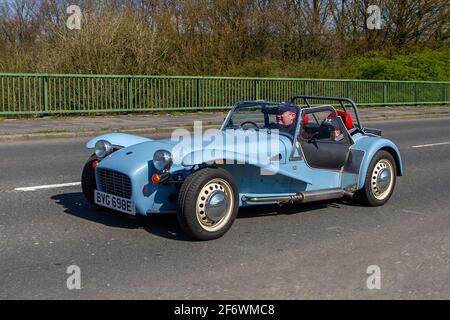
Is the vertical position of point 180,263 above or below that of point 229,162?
below

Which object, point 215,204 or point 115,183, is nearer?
point 215,204

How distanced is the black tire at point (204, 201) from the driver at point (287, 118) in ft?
4.23

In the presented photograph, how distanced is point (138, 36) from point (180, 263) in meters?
18.4

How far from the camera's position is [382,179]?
7820mm

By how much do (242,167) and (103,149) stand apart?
1557mm

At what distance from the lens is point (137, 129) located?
1709cm

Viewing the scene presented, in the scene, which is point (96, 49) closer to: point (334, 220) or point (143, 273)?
point (334, 220)

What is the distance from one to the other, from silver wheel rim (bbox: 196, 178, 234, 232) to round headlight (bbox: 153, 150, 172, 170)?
0.41 meters

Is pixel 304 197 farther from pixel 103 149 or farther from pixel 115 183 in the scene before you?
pixel 103 149

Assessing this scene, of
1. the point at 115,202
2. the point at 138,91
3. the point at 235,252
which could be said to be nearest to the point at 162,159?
the point at 115,202

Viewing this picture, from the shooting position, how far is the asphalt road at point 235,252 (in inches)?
186

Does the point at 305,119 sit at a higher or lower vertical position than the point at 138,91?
lower

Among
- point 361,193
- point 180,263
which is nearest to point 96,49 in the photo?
point 361,193

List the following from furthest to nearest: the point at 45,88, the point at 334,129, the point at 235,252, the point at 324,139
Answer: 1. the point at 45,88
2. the point at 334,129
3. the point at 324,139
4. the point at 235,252
